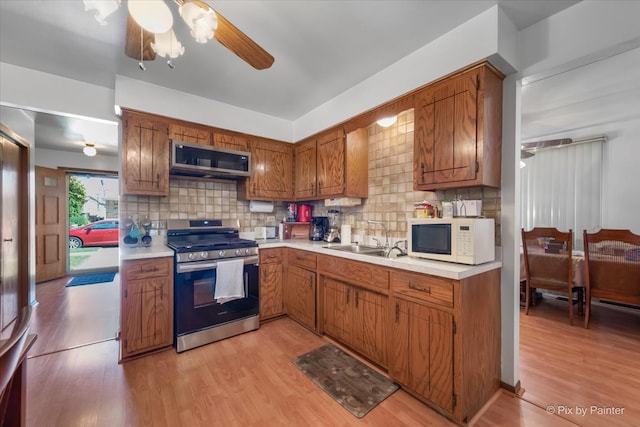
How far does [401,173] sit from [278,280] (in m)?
1.79

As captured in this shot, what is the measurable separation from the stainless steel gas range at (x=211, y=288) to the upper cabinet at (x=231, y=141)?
987mm

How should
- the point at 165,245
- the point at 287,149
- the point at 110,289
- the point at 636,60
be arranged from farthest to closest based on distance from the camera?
the point at 110,289 → the point at 287,149 → the point at 165,245 → the point at 636,60

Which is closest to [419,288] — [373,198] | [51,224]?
[373,198]

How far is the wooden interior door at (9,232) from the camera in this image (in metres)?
2.65

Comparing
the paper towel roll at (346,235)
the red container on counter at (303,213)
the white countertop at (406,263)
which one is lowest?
the white countertop at (406,263)

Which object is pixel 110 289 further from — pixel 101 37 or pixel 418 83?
pixel 418 83

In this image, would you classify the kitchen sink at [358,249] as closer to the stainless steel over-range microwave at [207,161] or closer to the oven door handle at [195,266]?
the oven door handle at [195,266]

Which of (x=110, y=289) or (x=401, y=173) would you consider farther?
(x=110, y=289)

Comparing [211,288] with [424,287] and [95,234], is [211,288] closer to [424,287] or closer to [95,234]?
[424,287]

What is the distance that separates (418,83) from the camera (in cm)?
→ 199

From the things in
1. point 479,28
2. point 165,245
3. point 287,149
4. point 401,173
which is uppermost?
point 479,28

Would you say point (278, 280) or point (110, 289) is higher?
point (278, 280)

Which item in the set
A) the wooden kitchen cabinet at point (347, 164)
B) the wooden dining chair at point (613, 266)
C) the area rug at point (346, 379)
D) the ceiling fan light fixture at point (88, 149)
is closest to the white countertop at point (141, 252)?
the area rug at point (346, 379)

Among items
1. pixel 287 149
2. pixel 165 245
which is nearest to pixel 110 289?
pixel 165 245
